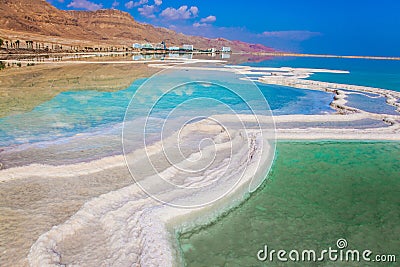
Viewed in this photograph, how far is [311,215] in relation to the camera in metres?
6.79

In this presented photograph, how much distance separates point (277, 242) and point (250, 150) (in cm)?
465

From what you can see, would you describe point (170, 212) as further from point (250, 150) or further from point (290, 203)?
point (250, 150)

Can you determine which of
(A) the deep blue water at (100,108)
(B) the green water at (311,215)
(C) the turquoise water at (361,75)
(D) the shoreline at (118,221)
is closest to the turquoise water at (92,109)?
(A) the deep blue water at (100,108)

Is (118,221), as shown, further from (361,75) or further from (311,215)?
(361,75)

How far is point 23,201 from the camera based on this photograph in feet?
21.6

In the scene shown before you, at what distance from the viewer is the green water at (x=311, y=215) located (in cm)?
565

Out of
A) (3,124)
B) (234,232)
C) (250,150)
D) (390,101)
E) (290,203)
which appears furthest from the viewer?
(390,101)

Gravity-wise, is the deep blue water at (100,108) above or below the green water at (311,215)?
above

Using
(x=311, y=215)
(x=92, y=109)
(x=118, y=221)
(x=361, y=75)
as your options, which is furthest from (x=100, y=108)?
(x=361, y=75)

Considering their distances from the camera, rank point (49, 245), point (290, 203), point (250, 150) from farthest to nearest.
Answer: point (250, 150) < point (290, 203) < point (49, 245)

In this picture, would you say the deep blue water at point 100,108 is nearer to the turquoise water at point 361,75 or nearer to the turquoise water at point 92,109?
the turquoise water at point 92,109

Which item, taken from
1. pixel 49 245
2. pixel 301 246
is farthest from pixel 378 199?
pixel 49 245

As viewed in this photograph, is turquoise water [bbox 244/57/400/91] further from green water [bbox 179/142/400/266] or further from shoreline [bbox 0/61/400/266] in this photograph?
shoreline [bbox 0/61/400/266]

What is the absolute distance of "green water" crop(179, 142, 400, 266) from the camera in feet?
18.5
